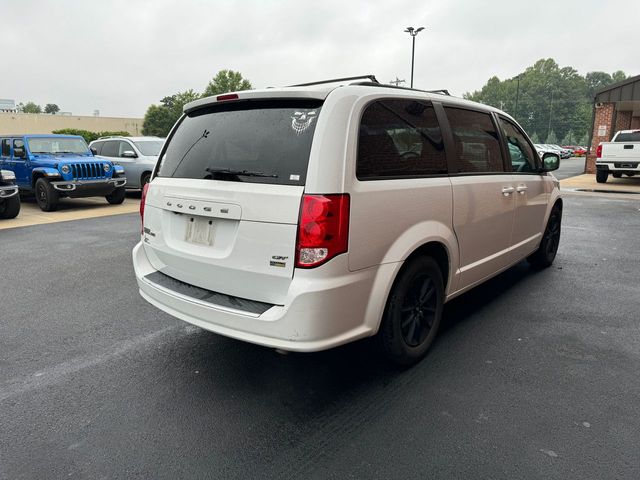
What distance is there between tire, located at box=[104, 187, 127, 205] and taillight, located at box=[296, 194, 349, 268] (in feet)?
35.9

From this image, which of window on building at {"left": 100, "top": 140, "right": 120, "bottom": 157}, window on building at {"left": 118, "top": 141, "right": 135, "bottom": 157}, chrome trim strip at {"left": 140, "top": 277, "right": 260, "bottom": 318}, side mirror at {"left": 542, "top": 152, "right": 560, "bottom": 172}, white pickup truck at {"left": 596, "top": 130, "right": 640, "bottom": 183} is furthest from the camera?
white pickup truck at {"left": 596, "top": 130, "right": 640, "bottom": 183}

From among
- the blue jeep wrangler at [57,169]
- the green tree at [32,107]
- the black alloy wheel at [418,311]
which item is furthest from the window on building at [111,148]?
the green tree at [32,107]

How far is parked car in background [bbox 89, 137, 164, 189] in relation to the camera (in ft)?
43.5

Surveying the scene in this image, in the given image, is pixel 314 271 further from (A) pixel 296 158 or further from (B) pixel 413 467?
(B) pixel 413 467

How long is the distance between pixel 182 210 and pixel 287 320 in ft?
3.43

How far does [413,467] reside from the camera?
2.28 m

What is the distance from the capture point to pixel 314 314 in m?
2.53

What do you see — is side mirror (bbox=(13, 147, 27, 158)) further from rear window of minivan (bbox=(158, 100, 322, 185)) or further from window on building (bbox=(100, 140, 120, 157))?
rear window of minivan (bbox=(158, 100, 322, 185))

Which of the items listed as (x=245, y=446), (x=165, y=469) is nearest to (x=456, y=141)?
(x=245, y=446)

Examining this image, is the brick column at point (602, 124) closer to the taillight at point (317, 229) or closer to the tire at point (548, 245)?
the tire at point (548, 245)

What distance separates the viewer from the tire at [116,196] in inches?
482

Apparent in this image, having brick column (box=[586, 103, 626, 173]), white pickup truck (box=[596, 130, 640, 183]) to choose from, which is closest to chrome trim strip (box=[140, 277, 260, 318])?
white pickup truck (box=[596, 130, 640, 183])

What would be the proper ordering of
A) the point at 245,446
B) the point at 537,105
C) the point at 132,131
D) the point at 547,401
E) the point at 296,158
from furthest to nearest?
the point at 537,105 < the point at 132,131 < the point at 547,401 < the point at 296,158 < the point at 245,446

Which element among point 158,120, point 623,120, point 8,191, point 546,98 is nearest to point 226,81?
point 158,120
